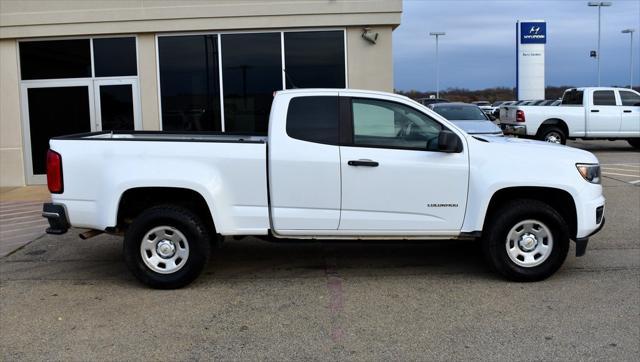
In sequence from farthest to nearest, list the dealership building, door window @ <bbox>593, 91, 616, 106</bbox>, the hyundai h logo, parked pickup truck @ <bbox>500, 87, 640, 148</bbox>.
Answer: the hyundai h logo
door window @ <bbox>593, 91, 616, 106</bbox>
parked pickup truck @ <bbox>500, 87, 640, 148</bbox>
the dealership building

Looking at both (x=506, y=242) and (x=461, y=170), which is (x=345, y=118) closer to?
(x=461, y=170)

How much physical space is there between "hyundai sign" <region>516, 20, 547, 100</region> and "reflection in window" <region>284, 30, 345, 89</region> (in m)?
23.9

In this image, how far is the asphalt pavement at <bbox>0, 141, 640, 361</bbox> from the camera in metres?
4.63

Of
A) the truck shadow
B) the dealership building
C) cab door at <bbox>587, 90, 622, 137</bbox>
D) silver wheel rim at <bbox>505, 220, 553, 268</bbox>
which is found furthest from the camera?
cab door at <bbox>587, 90, 622, 137</bbox>

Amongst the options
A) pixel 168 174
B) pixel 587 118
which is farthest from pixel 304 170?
pixel 587 118

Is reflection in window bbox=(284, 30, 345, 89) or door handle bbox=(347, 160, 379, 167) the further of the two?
reflection in window bbox=(284, 30, 345, 89)

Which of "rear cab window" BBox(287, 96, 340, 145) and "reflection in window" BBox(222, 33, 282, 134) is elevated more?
"reflection in window" BBox(222, 33, 282, 134)

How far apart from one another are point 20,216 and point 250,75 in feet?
16.8

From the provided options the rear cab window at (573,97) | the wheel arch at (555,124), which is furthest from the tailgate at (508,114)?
the rear cab window at (573,97)

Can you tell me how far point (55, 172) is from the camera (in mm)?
6070

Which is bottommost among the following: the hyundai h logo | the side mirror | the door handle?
the door handle

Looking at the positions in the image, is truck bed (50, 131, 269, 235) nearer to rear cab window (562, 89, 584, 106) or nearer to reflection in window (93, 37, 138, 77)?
reflection in window (93, 37, 138, 77)

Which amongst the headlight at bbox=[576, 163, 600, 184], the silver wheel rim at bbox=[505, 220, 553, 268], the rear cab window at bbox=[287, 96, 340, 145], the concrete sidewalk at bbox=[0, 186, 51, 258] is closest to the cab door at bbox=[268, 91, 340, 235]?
the rear cab window at bbox=[287, 96, 340, 145]

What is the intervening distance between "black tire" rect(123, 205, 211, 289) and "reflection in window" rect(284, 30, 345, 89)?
7.27m
